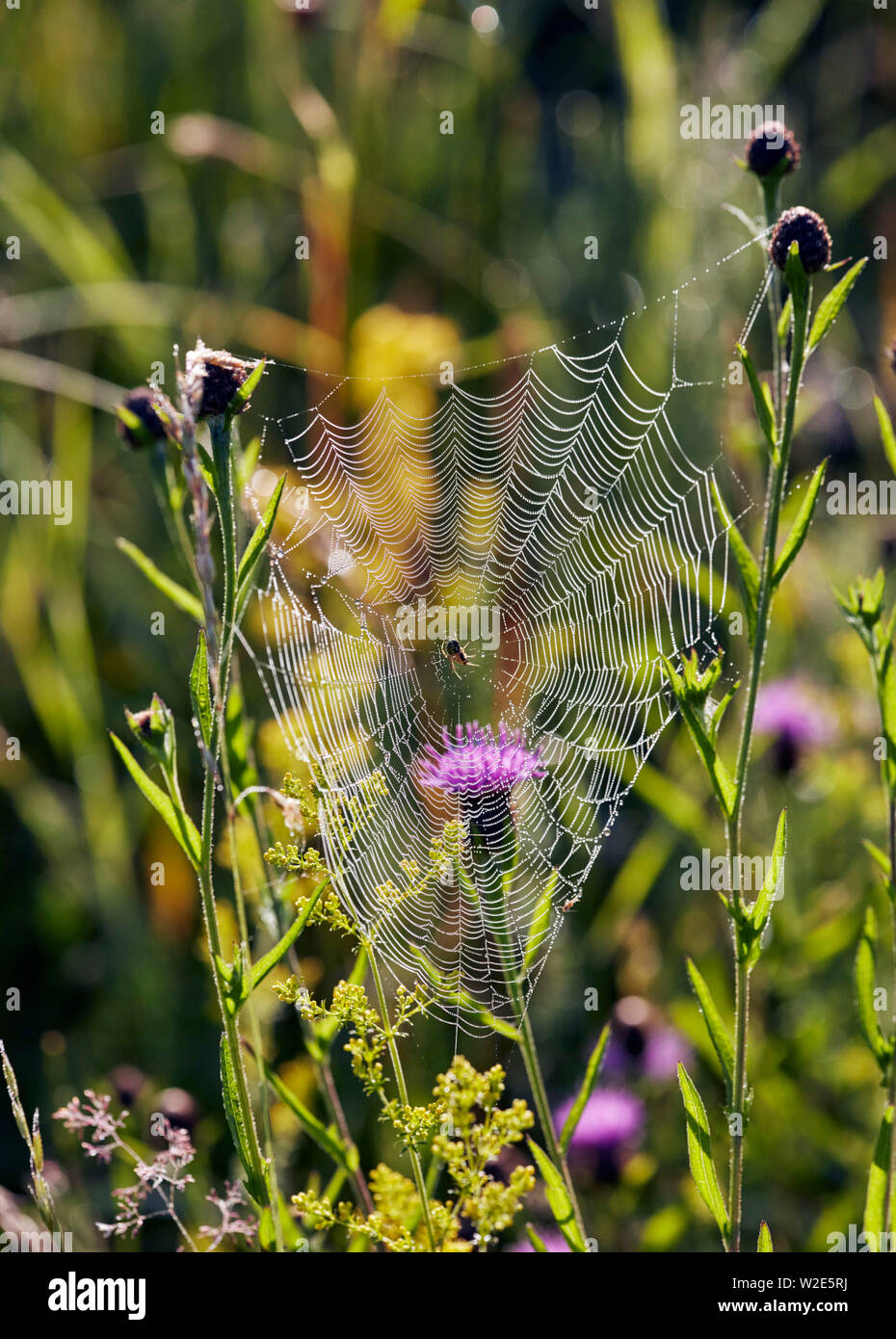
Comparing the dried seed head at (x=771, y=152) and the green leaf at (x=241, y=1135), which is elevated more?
the dried seed head at (x=771, y=152)

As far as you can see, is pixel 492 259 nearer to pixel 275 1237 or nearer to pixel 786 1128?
pixel 786 1128

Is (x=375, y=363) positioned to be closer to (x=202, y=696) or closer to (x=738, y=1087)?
(x=202, y=696)

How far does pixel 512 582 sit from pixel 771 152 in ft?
4.50

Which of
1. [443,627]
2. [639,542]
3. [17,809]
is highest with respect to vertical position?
[639,542]

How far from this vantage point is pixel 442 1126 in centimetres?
95

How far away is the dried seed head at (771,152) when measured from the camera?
3.35ft

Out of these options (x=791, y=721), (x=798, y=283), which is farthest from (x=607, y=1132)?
(x=798, y=283)

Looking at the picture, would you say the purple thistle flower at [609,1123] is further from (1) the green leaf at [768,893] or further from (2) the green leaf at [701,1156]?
(1) the green leaf at [768,893]

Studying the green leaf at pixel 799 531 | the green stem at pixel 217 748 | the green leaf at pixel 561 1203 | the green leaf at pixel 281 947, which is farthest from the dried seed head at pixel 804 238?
the green leaf at pixel 561 1203

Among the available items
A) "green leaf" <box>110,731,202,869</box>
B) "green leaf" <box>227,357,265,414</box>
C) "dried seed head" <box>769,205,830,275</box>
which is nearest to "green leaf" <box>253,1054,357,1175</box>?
"green leaf" <box>110,731,202,869</box>

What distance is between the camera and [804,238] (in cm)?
94

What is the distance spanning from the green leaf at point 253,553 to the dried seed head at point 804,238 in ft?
1.40
